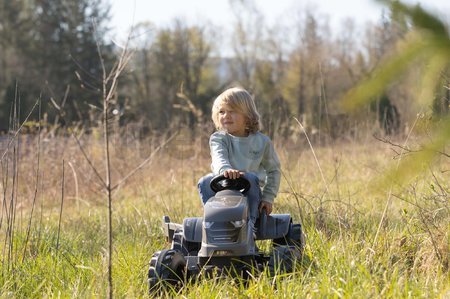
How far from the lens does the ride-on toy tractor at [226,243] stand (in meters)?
3.16

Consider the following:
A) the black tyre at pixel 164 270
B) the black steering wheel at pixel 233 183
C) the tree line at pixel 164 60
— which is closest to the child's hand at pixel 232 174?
the black steering wheel at pixel 233 183

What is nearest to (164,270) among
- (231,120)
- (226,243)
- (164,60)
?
(226,243)

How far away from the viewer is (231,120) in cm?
380

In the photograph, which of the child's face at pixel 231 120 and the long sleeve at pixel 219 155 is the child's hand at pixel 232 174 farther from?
the child's face at pixel 231 120

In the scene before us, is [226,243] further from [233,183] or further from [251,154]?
[251,154]

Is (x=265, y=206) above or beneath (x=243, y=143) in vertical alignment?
beneath

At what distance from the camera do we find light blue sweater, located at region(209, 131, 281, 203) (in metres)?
3.73

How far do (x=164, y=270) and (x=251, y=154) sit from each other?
977 millimetres

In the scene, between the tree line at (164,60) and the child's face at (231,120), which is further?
the tree line at (164,60)

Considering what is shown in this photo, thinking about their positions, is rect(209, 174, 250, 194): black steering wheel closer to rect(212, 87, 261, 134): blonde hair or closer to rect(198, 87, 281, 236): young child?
rect(198, 87, 281, 236): young child

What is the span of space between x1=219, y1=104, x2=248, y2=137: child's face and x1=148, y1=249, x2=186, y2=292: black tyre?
2.92ft

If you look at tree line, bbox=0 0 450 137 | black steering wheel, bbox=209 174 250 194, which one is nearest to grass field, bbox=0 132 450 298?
black steering wheel, bbox=209 174 250 194

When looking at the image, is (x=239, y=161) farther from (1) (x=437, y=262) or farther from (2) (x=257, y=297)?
(1) (x=437, y=262)

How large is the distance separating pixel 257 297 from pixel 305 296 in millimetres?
259
